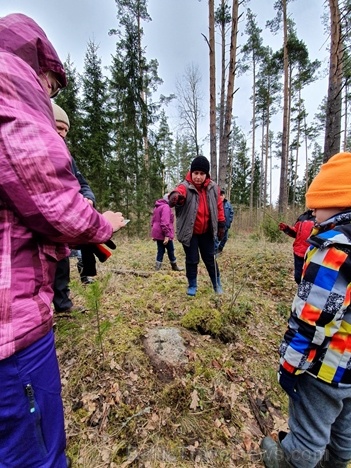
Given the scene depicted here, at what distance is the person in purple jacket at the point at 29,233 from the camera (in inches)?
32.5

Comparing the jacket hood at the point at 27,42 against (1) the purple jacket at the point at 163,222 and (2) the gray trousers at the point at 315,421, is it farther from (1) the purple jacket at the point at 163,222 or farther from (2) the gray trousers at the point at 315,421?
(1) the purple jacket at the point at 163,222

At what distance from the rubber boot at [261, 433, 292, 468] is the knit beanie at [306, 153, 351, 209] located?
1676mm

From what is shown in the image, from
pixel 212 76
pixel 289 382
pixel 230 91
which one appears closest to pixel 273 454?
pixel 289 382

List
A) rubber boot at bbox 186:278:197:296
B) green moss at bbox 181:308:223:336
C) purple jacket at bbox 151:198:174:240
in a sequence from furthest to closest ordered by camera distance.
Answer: purple jacket at bbox 151:198:174:240 → rubber boot at bbox 186:278:197:296 → green moss at bbox 181:308:223:336

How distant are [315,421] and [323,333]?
0.56m

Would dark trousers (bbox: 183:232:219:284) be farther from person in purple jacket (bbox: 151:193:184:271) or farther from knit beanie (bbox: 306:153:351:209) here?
knit beanie (bbox: 306:153:351:209)

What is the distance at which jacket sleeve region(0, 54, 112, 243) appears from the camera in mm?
810

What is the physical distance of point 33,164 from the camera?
83cm

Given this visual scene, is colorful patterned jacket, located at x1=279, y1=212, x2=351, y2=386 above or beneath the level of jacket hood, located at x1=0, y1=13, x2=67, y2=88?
beneath

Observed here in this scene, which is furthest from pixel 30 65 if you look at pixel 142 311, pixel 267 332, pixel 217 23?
pixel 217 23

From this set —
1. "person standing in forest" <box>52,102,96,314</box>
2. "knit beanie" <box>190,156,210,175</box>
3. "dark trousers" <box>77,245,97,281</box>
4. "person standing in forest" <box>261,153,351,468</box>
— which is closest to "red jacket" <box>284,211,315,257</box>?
"knit beanie" <box>190,156,210,175</box>

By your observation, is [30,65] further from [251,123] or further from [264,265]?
[251,123]

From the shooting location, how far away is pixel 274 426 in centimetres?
212

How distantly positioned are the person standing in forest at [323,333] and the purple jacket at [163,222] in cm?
437
